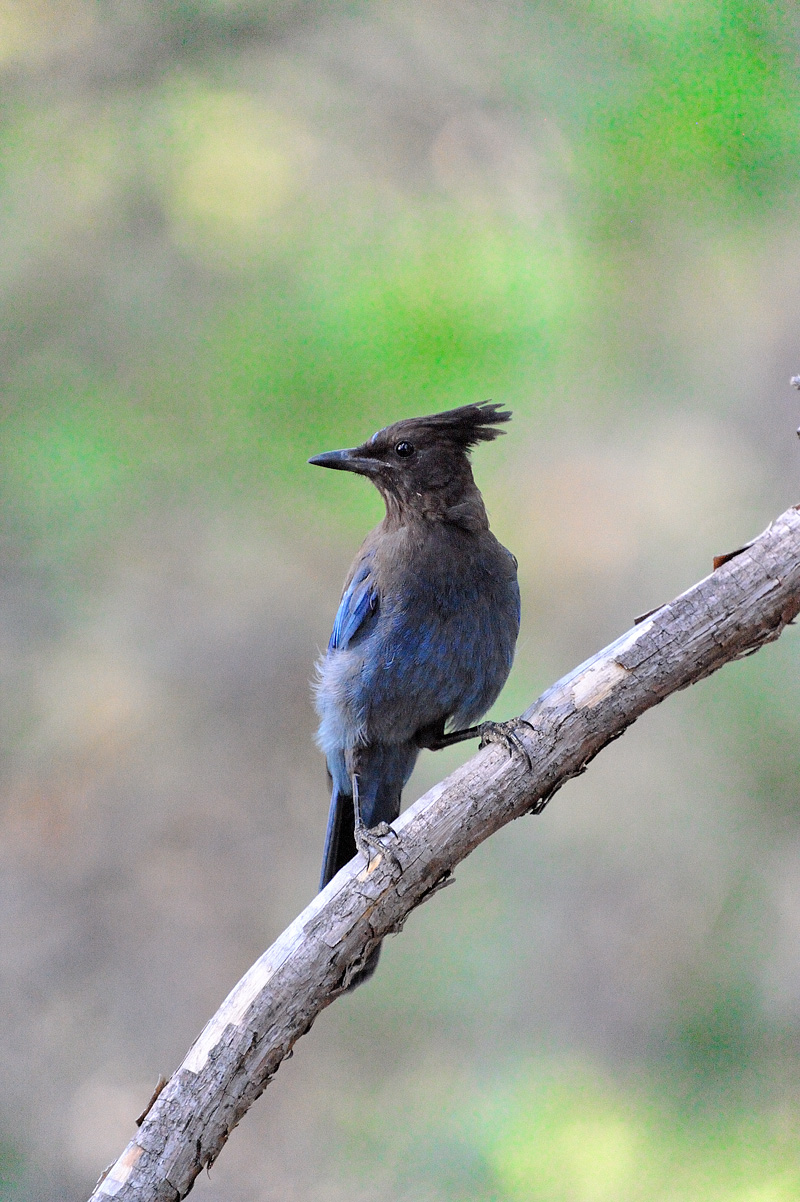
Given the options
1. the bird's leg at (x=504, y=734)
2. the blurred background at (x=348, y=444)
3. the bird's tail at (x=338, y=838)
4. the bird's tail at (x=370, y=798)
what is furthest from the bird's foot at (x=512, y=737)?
the blurred background at (x=348, y=444)

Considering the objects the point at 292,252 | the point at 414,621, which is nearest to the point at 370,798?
the point at 414,621

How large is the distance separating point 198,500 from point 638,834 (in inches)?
104

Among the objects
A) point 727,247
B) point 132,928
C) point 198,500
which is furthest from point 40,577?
point 727,247

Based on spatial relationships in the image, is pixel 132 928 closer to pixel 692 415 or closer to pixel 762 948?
pixel 762 948

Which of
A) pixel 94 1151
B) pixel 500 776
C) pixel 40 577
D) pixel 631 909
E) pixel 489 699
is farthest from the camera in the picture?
pixel 40 577

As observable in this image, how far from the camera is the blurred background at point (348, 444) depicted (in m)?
4.93

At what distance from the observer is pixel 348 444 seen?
16.5 feet

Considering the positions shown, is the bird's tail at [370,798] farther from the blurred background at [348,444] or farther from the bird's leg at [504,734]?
the blurred background at [348,444]

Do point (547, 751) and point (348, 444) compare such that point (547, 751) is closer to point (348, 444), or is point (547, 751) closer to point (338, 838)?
point (338, 838)

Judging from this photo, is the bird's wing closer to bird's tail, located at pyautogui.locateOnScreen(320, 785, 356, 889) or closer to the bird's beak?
the bird's beak

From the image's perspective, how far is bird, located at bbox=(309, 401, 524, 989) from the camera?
3.05 meters

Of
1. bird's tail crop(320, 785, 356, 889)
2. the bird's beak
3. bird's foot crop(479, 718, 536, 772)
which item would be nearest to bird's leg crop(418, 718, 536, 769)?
bird's foot crop(479, 718, 536, 772)

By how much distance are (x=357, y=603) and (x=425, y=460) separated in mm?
455

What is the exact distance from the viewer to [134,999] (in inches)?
198
